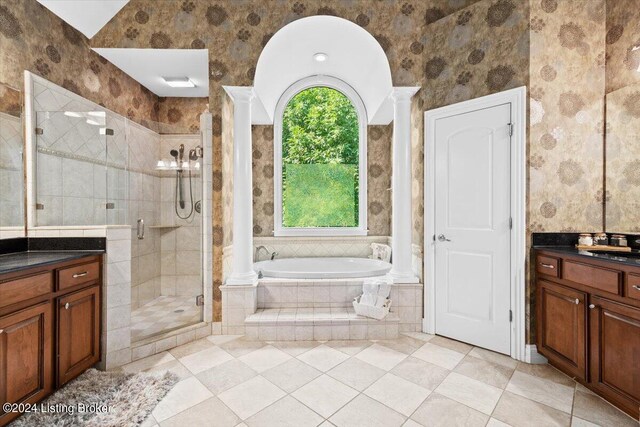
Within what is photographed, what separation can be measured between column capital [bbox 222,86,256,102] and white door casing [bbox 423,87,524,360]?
1.68 meters

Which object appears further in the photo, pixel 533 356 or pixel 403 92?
pixel 403 92

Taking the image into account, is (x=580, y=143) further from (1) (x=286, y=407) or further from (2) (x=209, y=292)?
(2) (x=209, y=292)

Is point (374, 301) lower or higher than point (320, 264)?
lower

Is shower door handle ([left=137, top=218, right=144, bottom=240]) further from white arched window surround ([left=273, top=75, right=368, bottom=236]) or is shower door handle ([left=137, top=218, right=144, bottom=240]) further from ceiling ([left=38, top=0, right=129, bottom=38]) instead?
ceiling ([left=38, top=0, right=129, bottom=38])

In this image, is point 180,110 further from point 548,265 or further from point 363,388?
point 548,265

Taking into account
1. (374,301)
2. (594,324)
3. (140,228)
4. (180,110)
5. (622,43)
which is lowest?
(374,301)

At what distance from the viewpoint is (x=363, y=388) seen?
1.89 metres

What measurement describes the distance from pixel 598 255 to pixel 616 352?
0.56m

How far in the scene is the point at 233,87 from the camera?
2.72 meters

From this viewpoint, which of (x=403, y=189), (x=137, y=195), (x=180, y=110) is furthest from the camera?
(x=180, y=110)

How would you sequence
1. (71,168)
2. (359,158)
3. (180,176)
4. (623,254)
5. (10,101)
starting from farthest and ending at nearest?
(359,158) → (180,176) → (71,168) → (10,101) → (623,254)

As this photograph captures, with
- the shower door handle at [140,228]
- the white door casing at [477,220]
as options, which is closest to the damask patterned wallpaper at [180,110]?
the shower door handle at [140,228]

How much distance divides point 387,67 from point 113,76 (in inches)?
113

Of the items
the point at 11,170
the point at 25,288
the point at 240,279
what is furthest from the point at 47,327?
the point at 240,279
